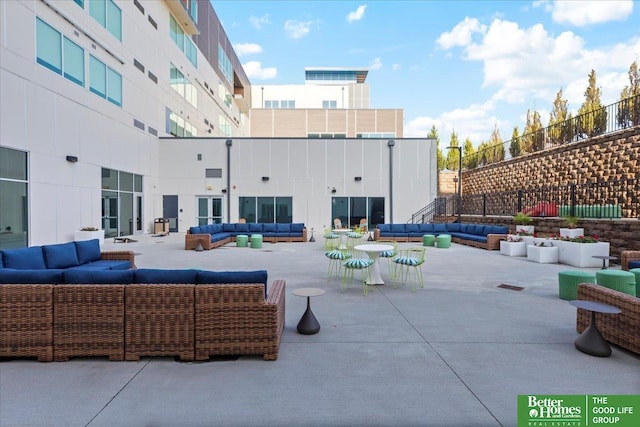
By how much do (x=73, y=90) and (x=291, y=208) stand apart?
11711 millimetres

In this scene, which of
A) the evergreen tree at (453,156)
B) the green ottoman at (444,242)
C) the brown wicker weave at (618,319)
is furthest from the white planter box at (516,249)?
the evergreen tree at (453,156)

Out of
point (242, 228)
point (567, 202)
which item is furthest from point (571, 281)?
point (242, 228)

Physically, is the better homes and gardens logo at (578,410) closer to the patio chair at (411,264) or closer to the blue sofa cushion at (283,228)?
the patio chair at (411,264)

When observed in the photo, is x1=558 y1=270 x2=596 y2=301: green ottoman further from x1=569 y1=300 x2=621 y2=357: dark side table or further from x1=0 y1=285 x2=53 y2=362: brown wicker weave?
x1=0 y1=285 x2=53 y2=362: brown wicker weave

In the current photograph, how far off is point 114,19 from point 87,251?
43.6ft

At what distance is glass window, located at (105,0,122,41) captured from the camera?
48.2ft

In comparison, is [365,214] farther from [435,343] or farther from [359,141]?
[435,343]

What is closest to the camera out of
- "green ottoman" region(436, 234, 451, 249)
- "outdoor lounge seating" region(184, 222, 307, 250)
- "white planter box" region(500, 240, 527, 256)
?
"white planter box" region(500, 240, 527, 256)

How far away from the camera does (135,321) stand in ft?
11.3

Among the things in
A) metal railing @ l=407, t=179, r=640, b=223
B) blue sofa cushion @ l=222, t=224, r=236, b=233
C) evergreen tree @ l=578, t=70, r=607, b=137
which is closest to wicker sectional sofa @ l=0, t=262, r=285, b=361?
metal railing @ l=407, t=179, r=640, b=223

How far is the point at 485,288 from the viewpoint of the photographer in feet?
22.0

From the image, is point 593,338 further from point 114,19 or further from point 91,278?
point 114,19

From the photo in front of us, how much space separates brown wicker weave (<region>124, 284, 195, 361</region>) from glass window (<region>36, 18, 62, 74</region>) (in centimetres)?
1183

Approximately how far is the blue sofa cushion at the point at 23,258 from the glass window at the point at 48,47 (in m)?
8.98
